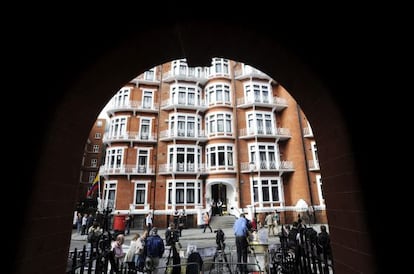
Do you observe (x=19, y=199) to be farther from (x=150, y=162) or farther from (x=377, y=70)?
(x=150, y=162)

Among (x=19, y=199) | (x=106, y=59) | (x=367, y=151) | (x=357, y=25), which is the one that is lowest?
(x=19, y=199)

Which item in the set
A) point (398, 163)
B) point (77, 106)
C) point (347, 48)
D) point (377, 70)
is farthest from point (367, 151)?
point (77, 106)

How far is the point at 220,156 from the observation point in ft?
65.0

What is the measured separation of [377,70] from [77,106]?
2.30m

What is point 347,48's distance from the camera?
4.85 ft

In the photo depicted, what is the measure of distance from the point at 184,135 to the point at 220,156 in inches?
166

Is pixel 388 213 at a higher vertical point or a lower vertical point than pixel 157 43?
lower

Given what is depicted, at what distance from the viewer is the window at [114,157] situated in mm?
18984

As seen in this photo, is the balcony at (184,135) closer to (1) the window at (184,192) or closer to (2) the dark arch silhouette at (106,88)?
(1) the window at (184,192)

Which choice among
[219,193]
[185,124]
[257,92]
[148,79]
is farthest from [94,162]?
[257,92]

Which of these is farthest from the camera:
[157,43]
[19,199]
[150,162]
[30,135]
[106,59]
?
[150,162]

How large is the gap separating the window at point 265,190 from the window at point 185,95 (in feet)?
33.3

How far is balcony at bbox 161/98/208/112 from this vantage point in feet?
66.6

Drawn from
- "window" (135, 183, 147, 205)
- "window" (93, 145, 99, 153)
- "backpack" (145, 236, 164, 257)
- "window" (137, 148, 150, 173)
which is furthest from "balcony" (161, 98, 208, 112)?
"window" (93, 145, 99, 153)
